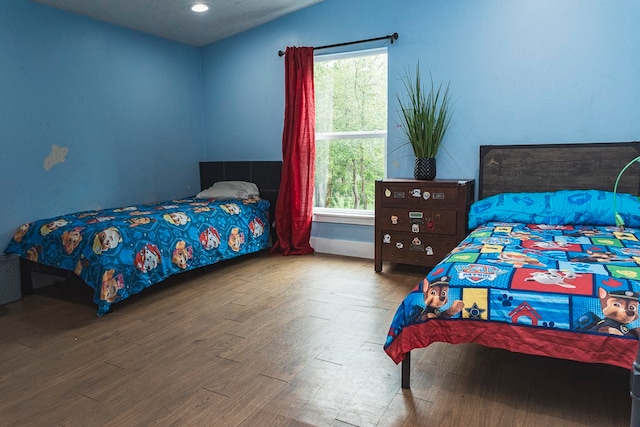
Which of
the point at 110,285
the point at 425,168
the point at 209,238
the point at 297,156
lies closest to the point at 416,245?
the point at 425,168

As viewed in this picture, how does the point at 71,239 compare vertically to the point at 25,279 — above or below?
above

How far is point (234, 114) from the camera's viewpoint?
477 cm

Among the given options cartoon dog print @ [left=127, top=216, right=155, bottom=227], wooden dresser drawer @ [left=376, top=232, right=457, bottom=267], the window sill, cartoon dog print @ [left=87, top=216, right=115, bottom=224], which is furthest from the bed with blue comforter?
cartoon dog print @ [left=87, top=216, right=115, bottom=224]

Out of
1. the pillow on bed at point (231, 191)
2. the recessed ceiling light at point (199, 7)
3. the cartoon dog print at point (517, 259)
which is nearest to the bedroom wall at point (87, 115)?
the pillow on bed at point (231, 191)

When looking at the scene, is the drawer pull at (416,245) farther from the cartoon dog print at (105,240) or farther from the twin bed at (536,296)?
the cartoon dog print at (105,240)

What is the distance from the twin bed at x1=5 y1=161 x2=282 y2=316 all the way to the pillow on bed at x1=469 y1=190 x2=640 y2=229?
206cm

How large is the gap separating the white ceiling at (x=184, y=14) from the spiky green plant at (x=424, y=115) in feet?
4.28

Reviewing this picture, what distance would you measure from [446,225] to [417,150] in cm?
67

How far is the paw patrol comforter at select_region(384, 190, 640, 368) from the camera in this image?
1.56 metres

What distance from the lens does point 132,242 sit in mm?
3008

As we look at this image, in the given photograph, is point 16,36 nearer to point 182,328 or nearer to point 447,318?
point 182,328

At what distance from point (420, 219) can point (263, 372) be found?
1903mm

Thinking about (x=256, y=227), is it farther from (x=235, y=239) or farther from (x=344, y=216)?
(x=344, y=216)

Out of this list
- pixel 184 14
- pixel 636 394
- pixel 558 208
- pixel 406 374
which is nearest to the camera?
pixel 636 394
